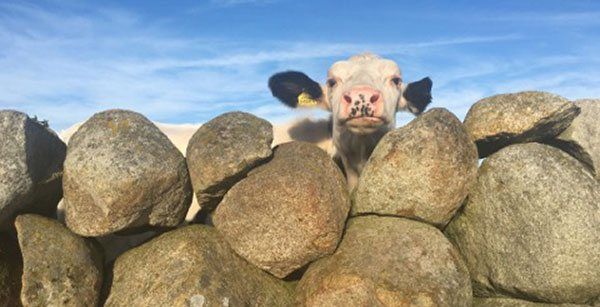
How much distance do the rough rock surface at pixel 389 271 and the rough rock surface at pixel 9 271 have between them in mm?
2816

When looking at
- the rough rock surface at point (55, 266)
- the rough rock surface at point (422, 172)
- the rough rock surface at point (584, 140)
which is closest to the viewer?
the rough rock surface at point (55, 266)

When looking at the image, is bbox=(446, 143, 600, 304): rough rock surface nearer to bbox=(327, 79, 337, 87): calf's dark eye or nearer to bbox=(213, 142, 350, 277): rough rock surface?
bbox=(213, 142, 350, 277): rough rock surface

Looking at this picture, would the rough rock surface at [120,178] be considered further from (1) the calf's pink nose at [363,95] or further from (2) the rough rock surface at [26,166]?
(1) the calf's pink nose at [363,95]

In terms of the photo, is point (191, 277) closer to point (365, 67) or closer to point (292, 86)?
point (365, 67)

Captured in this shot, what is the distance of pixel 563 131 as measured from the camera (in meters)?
6.57

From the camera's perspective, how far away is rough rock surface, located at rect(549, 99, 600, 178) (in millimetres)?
6500

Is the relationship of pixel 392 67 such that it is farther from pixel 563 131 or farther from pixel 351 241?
pixel 351 241

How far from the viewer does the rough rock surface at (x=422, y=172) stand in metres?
5.28

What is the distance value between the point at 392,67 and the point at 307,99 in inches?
54.6

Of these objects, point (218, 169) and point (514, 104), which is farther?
point (514, 104)

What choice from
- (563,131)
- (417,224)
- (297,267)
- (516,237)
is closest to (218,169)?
Result: (297,267)

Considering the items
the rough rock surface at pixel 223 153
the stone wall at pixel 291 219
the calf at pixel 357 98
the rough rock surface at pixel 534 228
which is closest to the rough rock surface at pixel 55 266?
the stone wall at pixel 291 219

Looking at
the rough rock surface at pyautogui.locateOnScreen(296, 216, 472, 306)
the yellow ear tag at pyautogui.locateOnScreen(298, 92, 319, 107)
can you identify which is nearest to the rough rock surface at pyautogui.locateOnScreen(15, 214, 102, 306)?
the rough rock surface at pyautogui.locateOnScreen(296, 216, 472, 306)

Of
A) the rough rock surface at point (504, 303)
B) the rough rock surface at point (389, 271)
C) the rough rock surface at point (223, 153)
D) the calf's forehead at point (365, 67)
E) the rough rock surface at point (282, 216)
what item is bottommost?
the rough rock surface at point (504, 303)
